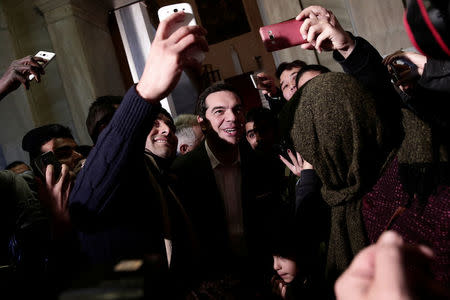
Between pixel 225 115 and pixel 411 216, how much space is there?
158cm

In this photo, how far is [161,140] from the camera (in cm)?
229

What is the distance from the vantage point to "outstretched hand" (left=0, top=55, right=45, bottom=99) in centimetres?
→ 190

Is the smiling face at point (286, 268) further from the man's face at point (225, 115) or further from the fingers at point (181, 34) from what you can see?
the fingers at point (181, 34)

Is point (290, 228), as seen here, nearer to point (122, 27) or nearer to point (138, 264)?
point (138, 264)

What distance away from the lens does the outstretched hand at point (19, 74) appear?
190 centimetres

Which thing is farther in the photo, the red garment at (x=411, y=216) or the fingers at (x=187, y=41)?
the red garment at (x=411, y=216)

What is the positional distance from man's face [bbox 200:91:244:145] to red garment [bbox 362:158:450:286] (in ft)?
4.19

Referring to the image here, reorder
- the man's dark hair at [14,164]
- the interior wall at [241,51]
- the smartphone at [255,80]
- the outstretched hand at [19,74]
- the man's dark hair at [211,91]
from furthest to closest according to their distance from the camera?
the interior wall at [241,51] < the man's dark hair at [14,164] < the smartphone at [255,80] < the man's dark hair at [211,91] < the outstretched hand at [19,74]

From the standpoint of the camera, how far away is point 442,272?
115 centimetres

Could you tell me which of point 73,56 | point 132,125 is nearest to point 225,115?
point 132,125

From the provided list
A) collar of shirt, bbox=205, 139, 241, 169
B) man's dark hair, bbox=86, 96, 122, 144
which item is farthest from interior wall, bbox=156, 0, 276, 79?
man's dark hair, bbox=86, 96, 122, 144

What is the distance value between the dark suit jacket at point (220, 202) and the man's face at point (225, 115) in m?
0.16

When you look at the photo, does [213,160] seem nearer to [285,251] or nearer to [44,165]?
[285,251]

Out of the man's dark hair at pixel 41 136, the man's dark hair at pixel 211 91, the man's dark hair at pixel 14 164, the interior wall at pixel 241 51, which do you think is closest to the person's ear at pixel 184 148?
the man's dark hair at pixel 211 91
